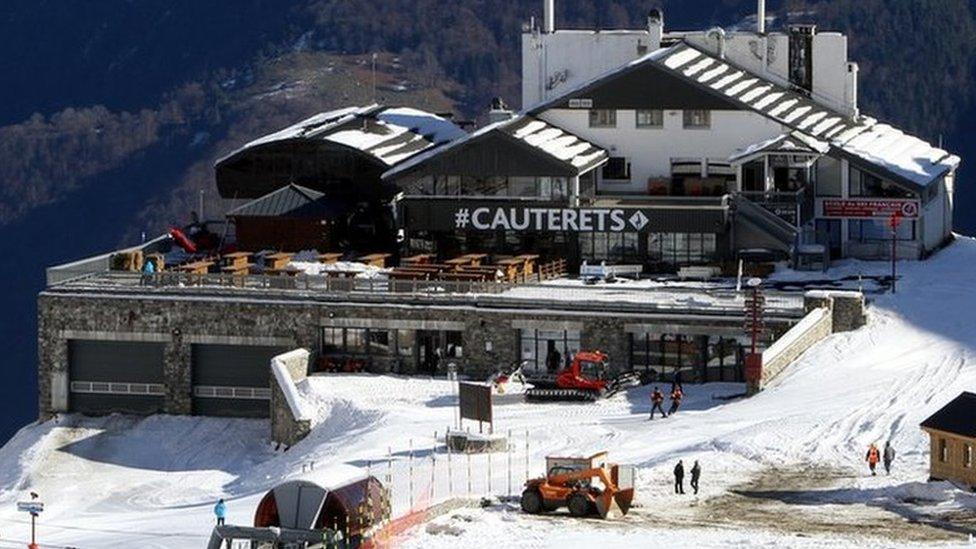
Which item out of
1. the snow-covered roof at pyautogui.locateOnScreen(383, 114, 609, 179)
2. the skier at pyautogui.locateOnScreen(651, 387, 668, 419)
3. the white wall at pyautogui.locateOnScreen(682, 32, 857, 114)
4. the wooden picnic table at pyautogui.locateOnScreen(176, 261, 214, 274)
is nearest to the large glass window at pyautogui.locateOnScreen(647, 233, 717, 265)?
the snow-covered roof at pyautogui.locateOnScreen(383, 114, 609, 179)

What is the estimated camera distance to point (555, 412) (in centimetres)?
8150

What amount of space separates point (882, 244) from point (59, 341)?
23.8 m

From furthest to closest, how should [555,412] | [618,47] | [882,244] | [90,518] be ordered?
[618,47] < [882,244] < [555,412] < [90,518]

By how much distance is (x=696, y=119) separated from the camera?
327ft

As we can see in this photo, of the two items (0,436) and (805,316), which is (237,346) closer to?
(805,316)

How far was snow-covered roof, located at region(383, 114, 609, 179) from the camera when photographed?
317 feet

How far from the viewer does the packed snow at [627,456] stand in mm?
66000

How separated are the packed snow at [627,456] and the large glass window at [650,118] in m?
9.03

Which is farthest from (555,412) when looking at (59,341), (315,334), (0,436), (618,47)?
(0,436)

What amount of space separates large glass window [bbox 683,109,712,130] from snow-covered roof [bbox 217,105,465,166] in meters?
8.37

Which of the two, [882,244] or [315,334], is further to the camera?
[882,244]

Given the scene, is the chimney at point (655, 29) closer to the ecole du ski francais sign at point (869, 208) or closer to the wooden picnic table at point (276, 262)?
the ecole du ski francais sign at point (869, 208)

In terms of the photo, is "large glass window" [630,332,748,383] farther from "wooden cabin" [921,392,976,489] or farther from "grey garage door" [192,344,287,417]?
"wooden cabin" [921,392,976,489]

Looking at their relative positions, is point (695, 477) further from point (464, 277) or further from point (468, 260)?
point (468, 260)
